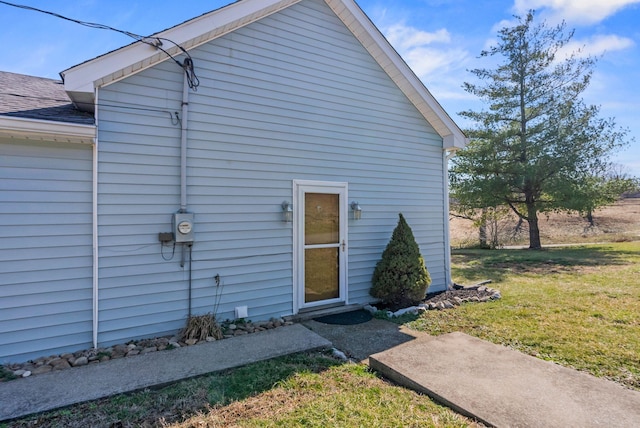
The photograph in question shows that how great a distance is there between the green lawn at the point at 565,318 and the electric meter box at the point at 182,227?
11.5 feet

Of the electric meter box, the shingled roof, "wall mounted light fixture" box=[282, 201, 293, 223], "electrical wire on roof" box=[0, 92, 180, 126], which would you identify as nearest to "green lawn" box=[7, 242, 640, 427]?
the electric meter box

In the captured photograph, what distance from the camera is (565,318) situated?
5.12 meters

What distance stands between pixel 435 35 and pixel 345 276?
6238 mm

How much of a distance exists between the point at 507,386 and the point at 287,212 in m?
3.49

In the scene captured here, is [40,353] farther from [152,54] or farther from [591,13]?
[591,13]

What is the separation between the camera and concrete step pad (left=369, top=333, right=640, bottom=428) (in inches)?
102

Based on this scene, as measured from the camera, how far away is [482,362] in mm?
3557

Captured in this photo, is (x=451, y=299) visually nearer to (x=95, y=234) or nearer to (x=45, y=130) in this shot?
(x=95, y=234)

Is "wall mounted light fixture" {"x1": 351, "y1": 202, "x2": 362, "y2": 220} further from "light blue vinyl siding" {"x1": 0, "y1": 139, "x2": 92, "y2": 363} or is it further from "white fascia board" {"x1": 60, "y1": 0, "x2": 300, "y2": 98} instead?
"light blue vinyl siding" {"x1": 0, "y1": 139, "x2": 92, "y2": 363}

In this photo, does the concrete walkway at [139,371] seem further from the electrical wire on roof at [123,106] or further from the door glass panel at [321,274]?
the electrical wire on roof at [123,106]

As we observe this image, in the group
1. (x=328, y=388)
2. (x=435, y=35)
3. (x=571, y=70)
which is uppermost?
(x=571, y=70)

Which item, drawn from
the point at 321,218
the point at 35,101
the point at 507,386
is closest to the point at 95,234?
the point at 35,101

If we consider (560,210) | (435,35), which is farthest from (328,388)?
(560,210)

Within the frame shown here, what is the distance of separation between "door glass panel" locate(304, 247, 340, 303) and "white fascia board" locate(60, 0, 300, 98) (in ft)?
11.4
